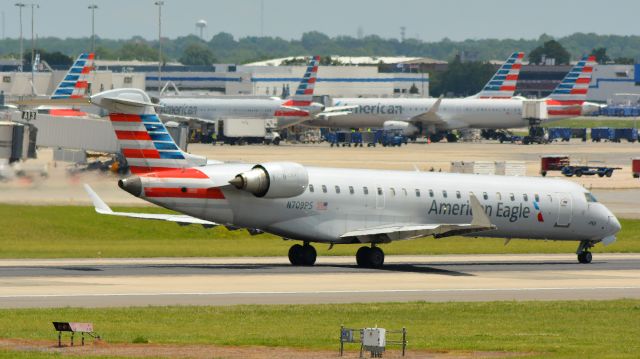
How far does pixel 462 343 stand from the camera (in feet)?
103

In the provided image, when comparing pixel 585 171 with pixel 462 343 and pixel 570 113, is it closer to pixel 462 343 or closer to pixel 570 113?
pixel 570 113

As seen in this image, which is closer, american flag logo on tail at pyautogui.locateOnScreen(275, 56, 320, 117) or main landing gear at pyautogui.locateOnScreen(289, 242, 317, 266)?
main landing gear at pyautogui.locateOnScreen(289, 242, 317, 266)

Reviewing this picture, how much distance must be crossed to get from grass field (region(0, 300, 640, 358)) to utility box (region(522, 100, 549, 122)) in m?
126

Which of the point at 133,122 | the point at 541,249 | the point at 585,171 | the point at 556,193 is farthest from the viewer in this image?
the point at 585,171

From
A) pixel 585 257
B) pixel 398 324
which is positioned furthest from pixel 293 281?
pixel 585 257

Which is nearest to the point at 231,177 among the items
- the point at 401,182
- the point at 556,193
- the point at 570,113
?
the point at 401,182

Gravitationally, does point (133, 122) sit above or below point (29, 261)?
above

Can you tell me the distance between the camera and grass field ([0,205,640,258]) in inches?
2319

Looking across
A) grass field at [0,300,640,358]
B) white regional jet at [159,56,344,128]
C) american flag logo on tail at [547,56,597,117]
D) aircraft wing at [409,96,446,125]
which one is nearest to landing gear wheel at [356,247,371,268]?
grass field at [0,300,640,358]

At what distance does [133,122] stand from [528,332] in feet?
63.0

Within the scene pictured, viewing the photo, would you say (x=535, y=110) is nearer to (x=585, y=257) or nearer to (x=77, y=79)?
(x=77, y=79)

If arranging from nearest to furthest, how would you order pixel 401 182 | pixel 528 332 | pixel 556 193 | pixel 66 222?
1. pixel 528 332
2. pixel 401 182
3. pixel 556 193
4. pixel 66 222

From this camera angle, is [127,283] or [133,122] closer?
[127,283]

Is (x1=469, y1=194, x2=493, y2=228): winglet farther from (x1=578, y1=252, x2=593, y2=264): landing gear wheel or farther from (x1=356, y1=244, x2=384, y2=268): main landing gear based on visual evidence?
(x1=578, y1=252, x2=593, y2=264): landing gear wheel
